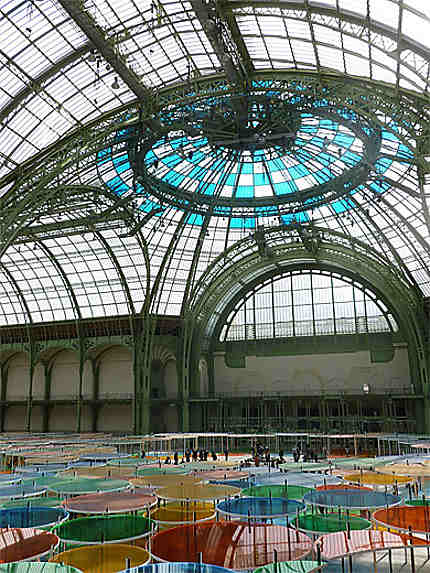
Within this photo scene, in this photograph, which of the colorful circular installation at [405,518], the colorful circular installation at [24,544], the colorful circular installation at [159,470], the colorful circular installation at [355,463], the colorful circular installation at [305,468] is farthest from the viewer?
the colorful circular installation at [355,463]

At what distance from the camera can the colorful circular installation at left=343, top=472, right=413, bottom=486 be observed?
19.0 m

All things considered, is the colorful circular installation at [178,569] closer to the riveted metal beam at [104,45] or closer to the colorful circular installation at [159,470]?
the colorful circular installation at [159,470]

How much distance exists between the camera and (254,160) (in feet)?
162

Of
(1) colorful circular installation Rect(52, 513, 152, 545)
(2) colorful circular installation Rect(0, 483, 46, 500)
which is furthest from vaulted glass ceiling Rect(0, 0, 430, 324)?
(1) colorful circular installation Rect(52, 513, 152, 545)

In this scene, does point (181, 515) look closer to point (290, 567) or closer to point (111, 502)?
point (111, 502)

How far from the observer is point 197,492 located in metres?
16.5

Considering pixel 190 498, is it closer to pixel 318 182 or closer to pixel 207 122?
pixel 207 122

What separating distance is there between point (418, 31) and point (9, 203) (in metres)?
28.1

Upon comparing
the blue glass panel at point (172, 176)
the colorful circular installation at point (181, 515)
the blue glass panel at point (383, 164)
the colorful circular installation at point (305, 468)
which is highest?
the blue glass panel at point (172, 176)

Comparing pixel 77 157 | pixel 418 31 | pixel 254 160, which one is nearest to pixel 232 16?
pixel 418 31

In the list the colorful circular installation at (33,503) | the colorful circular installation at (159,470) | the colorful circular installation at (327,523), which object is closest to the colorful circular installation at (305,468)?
the colorful circular installation at (159,470)

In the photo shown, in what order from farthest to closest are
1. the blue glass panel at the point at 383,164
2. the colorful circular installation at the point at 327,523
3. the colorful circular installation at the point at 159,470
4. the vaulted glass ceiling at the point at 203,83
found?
1. the blue glass panel at the point at 383,164
2. the vaulted glass ceiling at the point at 203,83
3. the colorful circular installation at the point at 159,470
4. the colorful circular installation at the point at 327,523

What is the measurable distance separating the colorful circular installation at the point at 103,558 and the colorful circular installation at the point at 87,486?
6.32 meters

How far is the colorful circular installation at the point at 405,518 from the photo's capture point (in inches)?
488
